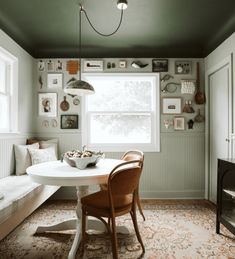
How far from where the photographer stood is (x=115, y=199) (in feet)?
7.34

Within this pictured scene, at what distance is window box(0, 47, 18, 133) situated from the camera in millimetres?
Result: 3293

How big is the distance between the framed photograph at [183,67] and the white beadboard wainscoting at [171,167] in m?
1.05

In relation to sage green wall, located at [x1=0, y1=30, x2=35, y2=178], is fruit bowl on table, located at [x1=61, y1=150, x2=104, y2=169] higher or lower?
lower

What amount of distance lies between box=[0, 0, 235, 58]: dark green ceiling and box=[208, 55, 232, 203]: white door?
49 centimetres

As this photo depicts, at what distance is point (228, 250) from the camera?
2.29m

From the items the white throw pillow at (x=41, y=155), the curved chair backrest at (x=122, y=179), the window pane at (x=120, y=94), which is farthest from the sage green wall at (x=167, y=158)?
the curved chair backrest at (x=122, y=179)

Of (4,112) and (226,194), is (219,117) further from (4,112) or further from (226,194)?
(4,112)

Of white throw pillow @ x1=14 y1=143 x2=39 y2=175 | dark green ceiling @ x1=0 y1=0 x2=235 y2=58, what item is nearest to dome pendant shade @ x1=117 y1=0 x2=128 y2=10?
dark green ceiling @ x1=0 y1=0 x2=235 y2=58

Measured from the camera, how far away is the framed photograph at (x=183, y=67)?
4.05 meters

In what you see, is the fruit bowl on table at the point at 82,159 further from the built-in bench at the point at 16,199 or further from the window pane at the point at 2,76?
the window pane at the point at 2,76

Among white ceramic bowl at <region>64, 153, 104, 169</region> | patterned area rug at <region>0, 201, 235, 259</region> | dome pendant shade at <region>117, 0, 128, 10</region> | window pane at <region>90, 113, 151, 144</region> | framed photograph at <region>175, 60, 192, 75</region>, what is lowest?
patterned area rug at <region>0, 201, 235, 259</region>

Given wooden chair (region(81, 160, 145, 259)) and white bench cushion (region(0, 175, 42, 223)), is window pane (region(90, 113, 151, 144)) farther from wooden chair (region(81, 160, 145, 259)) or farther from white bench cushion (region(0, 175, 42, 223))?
wooden chair (region(81, 160, 145, 259))

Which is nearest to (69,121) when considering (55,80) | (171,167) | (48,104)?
(48,104)

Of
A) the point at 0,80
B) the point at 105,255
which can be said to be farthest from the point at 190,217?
the point at 0,80
